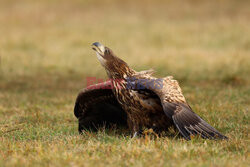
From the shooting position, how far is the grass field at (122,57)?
4.55 metres

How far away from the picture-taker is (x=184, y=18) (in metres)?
23.0

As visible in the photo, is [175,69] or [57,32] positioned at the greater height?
[57,32]

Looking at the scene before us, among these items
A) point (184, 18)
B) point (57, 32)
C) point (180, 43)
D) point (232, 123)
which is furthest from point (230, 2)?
point (232, 123)

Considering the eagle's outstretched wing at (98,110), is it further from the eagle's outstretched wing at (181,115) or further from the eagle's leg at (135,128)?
the eagle's outstretched wing at (181,115)

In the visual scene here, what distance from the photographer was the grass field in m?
4.55

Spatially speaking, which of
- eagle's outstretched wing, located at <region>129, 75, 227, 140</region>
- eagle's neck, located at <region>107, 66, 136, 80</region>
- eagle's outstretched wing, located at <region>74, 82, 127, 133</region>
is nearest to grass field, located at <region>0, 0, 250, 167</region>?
eagle's outstretched wing, located at <region>129, 75, 227, 140</region>

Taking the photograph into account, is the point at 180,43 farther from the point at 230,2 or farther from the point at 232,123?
the point at 232,123

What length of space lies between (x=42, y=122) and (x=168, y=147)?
290cm

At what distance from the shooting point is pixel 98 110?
6.42 meters

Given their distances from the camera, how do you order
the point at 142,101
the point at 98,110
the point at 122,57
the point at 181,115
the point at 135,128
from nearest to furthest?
1. the point at 181,115
2. the point at 142,101
3. the point at 135,128
4. the point at 98,110
5. the point at 122,57

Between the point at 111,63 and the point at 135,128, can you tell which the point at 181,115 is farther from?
the point at 111,63

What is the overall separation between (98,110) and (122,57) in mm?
9317

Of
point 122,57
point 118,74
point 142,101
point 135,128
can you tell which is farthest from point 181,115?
point 122,57

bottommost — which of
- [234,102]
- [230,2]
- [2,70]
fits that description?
[234,102]
